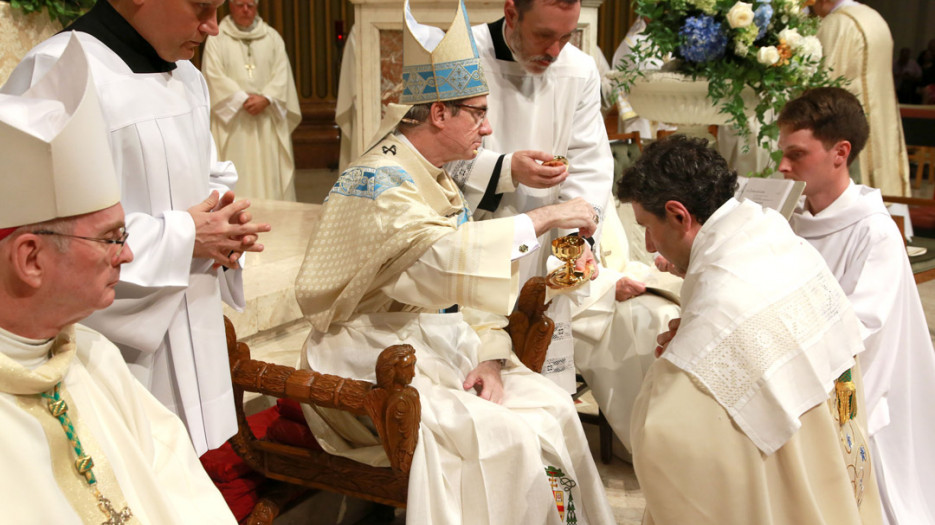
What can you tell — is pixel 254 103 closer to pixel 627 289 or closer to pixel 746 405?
pixel 627 289

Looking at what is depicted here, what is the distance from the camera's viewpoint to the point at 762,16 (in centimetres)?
394

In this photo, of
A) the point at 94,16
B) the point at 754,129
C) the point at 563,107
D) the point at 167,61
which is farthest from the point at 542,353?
the point at 754,129

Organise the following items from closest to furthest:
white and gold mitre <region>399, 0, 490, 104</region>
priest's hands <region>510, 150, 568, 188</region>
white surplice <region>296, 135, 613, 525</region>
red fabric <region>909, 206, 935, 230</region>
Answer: white surplice <region>296, 135, 613, 525</region>
white and gold mitre <region>399, 0, 490, 104</region>
priest's hands <region>510, 150, 568, 188</region>
red fabric <region>909, 206, 935, 230</region>

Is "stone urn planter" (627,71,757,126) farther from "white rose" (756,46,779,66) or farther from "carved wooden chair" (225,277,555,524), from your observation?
"carved wooden chair" (225,277,555,524)

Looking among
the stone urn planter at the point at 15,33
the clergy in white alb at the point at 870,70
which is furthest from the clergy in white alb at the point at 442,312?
the clergy in white alb at the point at 870,70

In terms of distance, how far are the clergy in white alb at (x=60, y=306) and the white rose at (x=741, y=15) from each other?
3.00m

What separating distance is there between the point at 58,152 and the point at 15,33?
10.6 ft

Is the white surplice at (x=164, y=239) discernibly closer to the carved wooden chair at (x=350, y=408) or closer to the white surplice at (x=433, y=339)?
the carved wooden chair at (x=350, y=408)

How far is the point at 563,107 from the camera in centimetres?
354

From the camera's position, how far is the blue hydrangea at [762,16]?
12.9ft

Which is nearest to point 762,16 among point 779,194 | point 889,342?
point 779,194

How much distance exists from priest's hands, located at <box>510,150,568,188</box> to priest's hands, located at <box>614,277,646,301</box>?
1.03 m

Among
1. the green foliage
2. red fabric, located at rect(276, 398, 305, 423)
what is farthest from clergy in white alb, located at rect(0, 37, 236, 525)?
the green foliage

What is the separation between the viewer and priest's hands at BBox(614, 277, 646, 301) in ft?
13.0
